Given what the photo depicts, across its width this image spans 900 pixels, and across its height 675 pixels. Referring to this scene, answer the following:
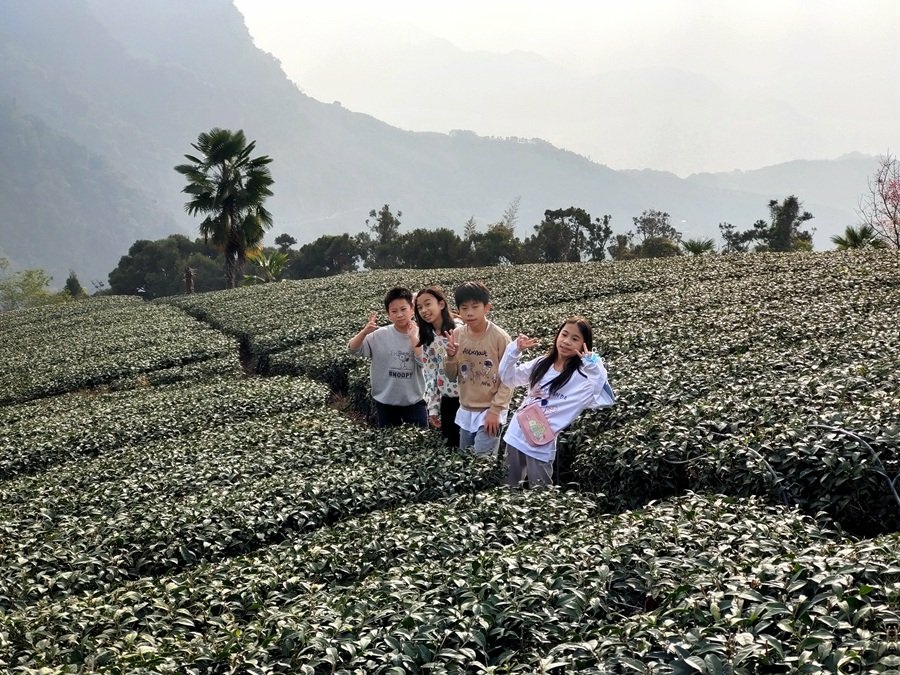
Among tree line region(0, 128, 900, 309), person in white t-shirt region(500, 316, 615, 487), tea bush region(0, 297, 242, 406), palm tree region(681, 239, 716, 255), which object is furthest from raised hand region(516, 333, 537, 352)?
palm tree region(681, 239, 716, 255)

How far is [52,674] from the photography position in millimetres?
3059

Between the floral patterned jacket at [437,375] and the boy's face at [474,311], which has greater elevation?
the boy's face at [474,311]

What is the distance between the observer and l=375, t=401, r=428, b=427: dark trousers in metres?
7.81

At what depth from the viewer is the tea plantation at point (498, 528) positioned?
2.87 m

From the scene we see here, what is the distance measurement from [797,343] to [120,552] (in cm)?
860

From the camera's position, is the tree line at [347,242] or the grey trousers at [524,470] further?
the tree line at [347,242]

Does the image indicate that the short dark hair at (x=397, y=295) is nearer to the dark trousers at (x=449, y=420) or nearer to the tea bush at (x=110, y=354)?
the dark trousers at (x=449, y=420)

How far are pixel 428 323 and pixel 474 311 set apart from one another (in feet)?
3.64

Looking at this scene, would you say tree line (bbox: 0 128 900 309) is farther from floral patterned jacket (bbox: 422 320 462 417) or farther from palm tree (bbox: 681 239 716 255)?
floral patterned jacket (bbox: 422 320 462 417)

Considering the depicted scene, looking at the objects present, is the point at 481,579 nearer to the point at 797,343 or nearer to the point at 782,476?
the point at 782,476

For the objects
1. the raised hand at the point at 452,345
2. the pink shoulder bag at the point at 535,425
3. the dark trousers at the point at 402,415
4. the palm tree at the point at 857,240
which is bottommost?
the dark trousers at the point at 402,415

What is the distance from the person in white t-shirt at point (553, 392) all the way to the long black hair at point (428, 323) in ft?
3.90

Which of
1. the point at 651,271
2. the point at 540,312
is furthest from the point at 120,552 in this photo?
the point at 651,271

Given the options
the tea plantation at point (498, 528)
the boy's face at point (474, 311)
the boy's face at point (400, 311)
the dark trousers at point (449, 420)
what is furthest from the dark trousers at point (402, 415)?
the boy's face at point (474, 311)
